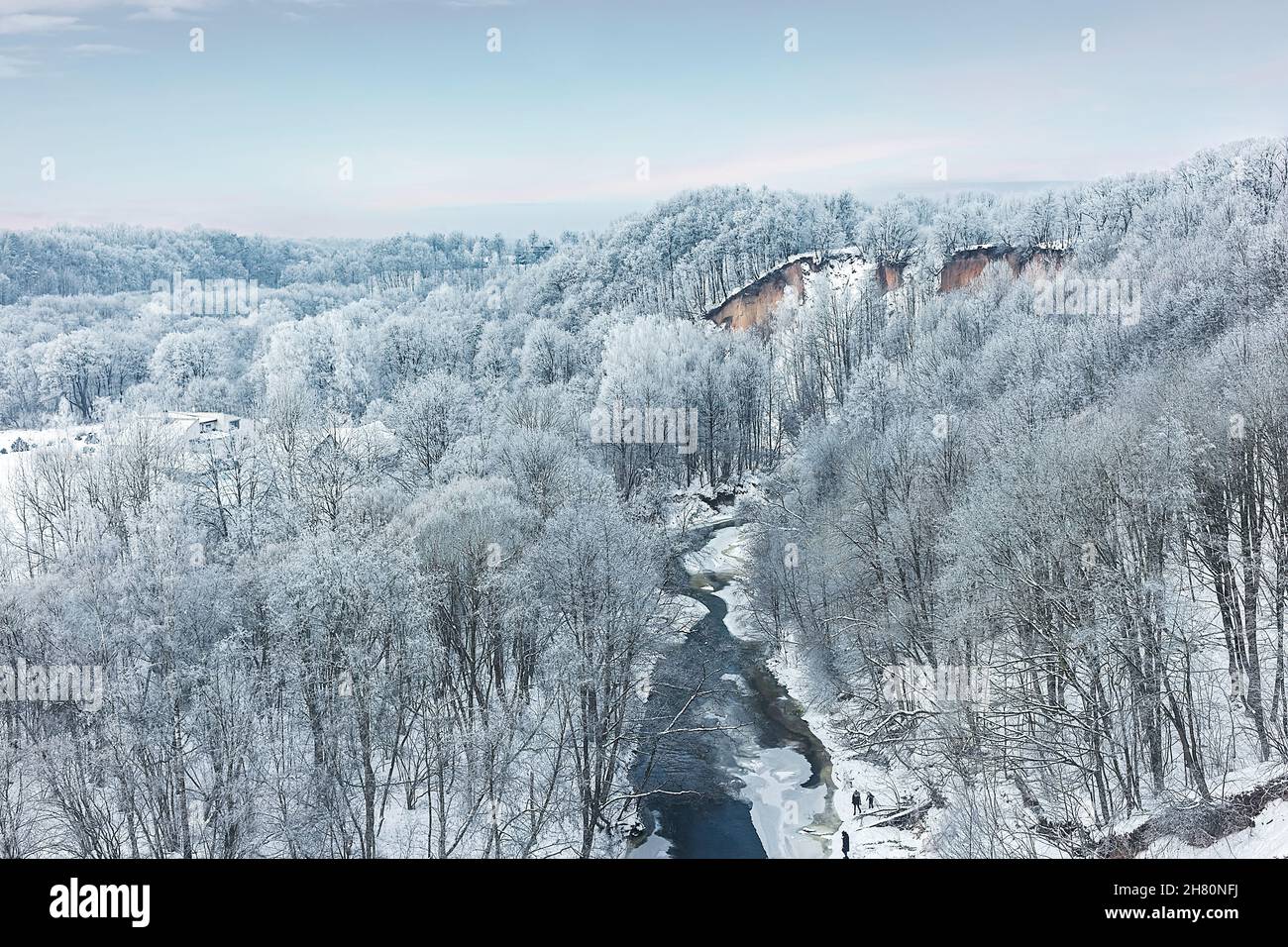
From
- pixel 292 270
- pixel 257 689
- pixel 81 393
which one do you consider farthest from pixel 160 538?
pixel 292 270

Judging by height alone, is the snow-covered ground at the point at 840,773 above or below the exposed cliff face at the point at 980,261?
below

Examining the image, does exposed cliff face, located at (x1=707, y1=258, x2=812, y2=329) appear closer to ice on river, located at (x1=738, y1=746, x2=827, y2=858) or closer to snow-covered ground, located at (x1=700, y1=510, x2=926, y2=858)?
snow-covered ground, located at (x1=700, y1=510, x2=926, y2=858)

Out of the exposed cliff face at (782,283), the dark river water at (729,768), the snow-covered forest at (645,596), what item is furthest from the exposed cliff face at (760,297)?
the dark river water at (729,768)

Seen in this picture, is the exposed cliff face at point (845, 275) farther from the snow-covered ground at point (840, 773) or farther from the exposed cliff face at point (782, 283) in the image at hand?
the snow-covered ground at point (840, 773)

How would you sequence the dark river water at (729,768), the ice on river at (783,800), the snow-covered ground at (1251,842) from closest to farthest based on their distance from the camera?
the snow-covered ground at (1251,842), the ice on river at (783,800), the dark river water at (729,768)

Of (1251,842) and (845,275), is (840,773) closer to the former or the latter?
(1251,842)

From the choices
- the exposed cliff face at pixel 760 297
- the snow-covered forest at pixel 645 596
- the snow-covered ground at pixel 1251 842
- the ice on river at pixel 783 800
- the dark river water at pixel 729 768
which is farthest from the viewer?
the exposed cliff face at pixel 760 297

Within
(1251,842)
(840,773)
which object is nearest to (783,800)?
(840,773)

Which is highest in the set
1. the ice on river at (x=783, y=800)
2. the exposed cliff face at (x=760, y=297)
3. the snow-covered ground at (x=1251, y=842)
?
the exposed cliff face at (x=760, y=297)
